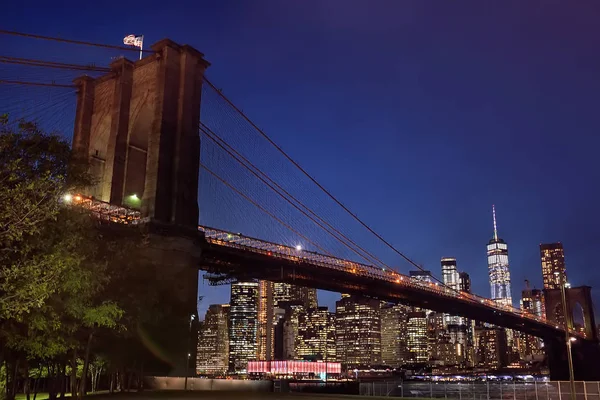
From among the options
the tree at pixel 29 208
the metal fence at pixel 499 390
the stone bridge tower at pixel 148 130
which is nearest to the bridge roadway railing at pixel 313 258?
the stone bridge tower at pixel 148 130

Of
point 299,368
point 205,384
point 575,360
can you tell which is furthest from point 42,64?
point 575,360

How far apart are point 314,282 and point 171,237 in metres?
35.0

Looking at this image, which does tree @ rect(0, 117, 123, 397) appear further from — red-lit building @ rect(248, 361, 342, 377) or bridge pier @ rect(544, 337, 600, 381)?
bridge pier @ rect(544, 337, 600, 381)

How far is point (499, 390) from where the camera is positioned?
133 ft

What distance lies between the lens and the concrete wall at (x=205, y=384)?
50.3m

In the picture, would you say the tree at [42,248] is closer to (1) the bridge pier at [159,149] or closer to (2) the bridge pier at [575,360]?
(1) the bridge pier at [159,149]

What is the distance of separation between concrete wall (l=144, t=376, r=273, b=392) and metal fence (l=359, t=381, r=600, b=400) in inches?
332

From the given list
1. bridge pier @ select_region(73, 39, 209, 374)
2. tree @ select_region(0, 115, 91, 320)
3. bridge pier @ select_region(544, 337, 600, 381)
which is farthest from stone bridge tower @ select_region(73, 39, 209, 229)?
bridge pier @ select_region(544, 337, 600, 381)

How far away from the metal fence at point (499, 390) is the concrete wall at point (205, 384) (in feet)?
27.7

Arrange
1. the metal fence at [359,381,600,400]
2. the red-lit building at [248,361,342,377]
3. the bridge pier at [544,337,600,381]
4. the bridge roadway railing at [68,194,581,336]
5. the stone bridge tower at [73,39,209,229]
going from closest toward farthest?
1. the metal fence at [359,381,600,400]
2. the bridge roadway railing at [68,194,581,336]
3. the stone bridge tower at [73,39,209,229]
4. the red-lit building at [248,361,342,377]
5. the bridge pier at [544,337,600,381]

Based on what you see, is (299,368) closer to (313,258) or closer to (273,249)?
(313,258)

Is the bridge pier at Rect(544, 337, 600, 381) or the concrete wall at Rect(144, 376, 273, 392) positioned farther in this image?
the bridge pier at Rect(544, 337, 600, 381)

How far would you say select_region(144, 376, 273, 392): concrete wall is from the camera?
50.3 meters

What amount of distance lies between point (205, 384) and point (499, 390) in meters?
24.3
